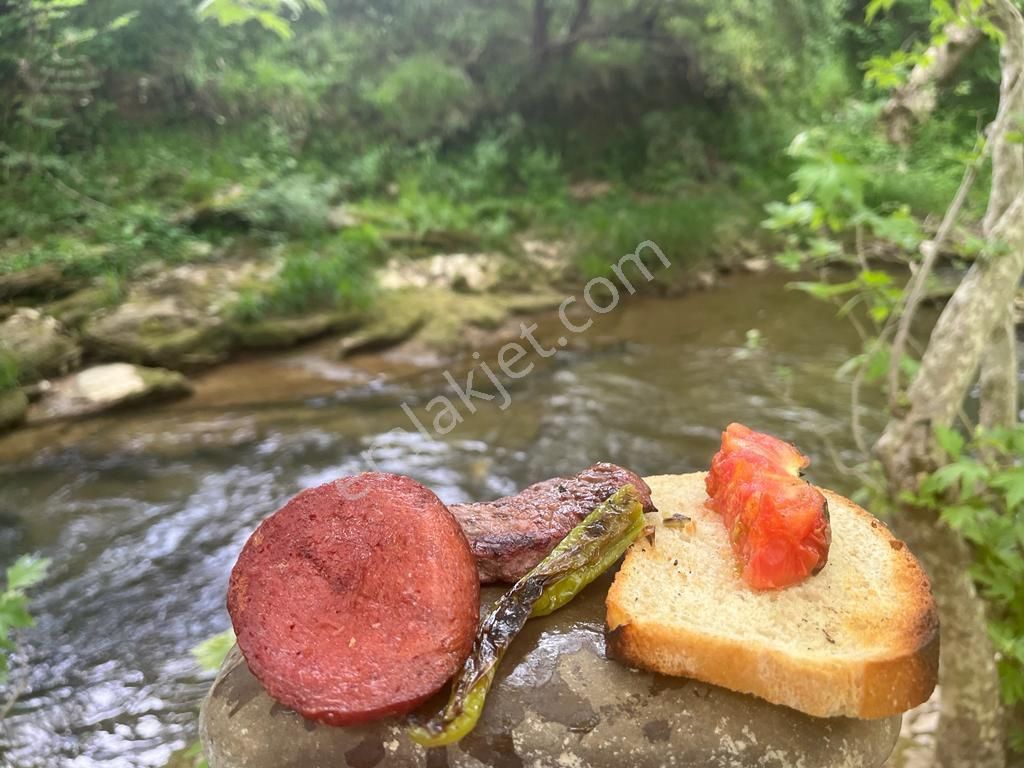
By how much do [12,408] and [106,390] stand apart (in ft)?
2.71

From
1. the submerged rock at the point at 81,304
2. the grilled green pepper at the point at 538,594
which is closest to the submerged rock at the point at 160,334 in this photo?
the submerged rock at the point at 81,304

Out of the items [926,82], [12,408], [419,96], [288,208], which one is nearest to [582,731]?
[926,82]

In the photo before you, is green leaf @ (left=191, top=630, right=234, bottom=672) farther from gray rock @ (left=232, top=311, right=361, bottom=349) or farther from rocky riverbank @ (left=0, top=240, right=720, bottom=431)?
gray rock @ (left=232, top=311, right=361, bottom=349)

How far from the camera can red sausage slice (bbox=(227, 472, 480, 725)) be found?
5.19ft

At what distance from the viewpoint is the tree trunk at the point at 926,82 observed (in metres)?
3.90

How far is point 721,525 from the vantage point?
206 centimetres

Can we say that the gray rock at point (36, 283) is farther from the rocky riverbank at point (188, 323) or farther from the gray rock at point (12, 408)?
the gray rock at point (12, 408)

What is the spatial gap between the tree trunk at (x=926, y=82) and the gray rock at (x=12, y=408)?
7.59m

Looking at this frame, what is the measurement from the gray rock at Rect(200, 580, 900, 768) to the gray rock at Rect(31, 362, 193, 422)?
636 centimetres

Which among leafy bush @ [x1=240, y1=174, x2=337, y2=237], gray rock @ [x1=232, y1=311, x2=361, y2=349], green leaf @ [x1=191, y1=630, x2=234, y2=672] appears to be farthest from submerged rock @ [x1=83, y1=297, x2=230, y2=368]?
green leaf @ [x1=191, y1=630, x2=234, y2=672]

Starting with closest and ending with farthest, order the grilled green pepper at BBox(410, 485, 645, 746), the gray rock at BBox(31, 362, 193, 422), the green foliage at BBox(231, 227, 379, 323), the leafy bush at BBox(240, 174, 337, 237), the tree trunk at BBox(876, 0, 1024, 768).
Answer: the grilled green pepper at BBox(410, 485, 645, 746)
the tree trunk at BBox(876, 0, 1024, 768)
the gray rock at BBox(31, 362, 193, 422)
the green foliage at BBox(231, 227, 379, 323)
the leafy bush at BBox(240, 174, 337, 237)

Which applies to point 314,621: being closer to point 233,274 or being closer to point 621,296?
point 233,274

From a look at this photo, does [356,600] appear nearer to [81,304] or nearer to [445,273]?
[81,304]

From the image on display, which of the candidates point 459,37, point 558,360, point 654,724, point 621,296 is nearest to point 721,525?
point 654,724
